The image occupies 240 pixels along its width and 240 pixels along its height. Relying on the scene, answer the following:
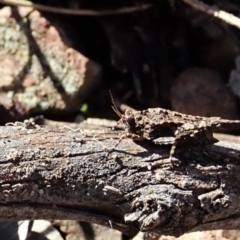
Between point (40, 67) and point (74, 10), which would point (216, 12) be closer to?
point (74, 10)

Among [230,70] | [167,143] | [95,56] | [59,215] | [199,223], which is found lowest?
[199,223]

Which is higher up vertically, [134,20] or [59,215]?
[134,20]

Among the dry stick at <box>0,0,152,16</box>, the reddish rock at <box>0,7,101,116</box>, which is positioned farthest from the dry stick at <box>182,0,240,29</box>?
the reddish rock at <box>0,7,101,116</box>

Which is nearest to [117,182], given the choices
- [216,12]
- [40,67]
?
[216,12]

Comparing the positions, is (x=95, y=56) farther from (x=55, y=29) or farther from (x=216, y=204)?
(x=216, y=204)

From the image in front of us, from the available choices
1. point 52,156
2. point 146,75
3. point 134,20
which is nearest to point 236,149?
point 52,156

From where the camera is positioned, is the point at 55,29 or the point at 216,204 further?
the point at 55,29

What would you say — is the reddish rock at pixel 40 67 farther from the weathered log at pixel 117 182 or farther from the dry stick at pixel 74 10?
the weathered log at pixel 117 182
